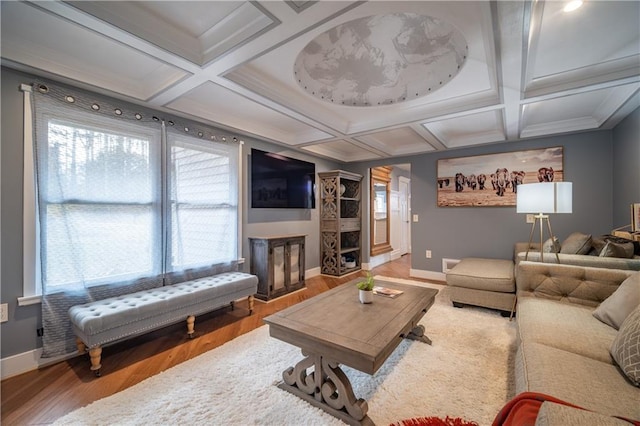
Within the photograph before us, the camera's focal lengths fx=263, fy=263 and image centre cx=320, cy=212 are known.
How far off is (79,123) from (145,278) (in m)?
1.47

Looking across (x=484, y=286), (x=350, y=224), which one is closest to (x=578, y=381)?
(x=484, y=286)

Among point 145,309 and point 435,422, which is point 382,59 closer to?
point 435,422

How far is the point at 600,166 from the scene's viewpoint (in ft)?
11.3

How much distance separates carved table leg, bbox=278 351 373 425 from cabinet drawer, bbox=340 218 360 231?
3294 mm

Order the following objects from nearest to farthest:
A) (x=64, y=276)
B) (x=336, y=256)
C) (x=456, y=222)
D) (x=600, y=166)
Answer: (x=64, y=276), (x=600, y=166), (x=456, y=222), (x=336, y=256)

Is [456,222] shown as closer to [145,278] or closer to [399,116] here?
[399,116]

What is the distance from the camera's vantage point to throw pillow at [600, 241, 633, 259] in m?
2.22

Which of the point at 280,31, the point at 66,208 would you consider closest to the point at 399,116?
the point at 280,31

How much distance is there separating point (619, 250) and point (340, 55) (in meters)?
2.83

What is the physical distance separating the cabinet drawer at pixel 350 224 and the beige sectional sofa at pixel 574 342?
9.58 ft

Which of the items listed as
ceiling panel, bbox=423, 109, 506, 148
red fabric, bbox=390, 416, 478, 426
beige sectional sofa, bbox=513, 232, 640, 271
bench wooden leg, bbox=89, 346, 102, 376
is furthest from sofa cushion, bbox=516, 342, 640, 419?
bench wooden leg, bbox=89, 346, 102, 376

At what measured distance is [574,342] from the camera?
144 centimetres

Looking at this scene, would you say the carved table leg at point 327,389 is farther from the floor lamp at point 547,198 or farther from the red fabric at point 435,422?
the floor lamp at point 547,198

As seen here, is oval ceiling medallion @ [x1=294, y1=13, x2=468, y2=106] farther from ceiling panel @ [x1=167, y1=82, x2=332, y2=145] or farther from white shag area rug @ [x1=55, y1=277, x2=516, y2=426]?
white shag area rug @ [x1=55, y1=277, x2=516, y2=426]
